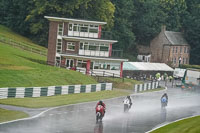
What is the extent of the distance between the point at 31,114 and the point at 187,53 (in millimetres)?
89159

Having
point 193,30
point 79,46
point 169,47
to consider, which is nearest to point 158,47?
point 169,47

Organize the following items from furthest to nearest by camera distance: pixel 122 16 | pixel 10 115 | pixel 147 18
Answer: pixel 147 18 < pixel 122 16 < pixel 10 115

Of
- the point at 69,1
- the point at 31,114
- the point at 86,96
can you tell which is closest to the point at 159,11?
the point at 69,1

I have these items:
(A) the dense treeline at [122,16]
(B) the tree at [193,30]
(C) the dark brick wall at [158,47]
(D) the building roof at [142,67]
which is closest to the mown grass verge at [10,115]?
(D) the building roof at [142,67]

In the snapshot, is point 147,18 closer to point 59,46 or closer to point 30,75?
point 59,46

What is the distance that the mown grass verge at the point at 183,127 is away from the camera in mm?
26761

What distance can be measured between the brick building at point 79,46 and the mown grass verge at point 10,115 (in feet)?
113

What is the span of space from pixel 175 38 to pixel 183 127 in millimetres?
85918

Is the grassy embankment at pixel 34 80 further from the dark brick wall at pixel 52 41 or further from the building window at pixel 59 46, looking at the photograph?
the building window at pixel 59 46

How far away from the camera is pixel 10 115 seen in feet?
96.7

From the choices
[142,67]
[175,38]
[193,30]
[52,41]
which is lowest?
[142,67]

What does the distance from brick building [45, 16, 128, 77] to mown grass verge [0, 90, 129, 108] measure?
669 inches

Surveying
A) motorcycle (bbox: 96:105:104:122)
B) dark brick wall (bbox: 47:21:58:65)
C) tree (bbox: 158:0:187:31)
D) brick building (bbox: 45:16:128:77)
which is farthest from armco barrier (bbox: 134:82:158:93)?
tree (bbox: 158:0:187:31)

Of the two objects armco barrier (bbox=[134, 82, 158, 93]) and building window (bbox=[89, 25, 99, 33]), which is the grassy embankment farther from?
building window (bbox=[89, 25, 99, 33])
